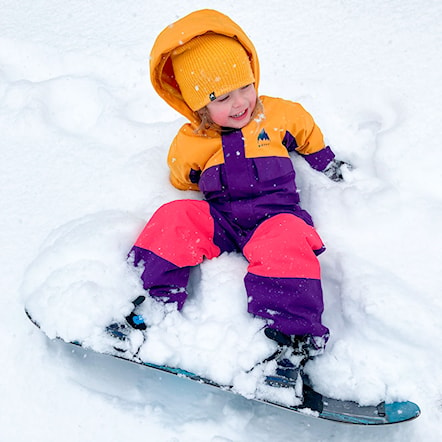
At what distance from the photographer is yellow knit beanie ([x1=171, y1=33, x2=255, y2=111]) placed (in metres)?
1.79

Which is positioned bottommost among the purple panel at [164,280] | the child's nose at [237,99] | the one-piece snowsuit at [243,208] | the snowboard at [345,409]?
the snowboard at [345,409]

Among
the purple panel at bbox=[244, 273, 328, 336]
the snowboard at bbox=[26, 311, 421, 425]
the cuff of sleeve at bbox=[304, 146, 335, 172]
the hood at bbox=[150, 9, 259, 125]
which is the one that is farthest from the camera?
the cuff of sleeve at bbox=[304, 146, 335, 172]

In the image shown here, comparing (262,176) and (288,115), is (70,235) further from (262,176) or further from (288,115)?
(288,115)

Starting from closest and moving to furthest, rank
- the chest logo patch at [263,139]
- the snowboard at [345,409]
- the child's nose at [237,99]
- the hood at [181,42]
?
the snowboard at [345,409] < the hood at [181,42] < the child's nose at [237,99] < the chest logo patch at [263,139]

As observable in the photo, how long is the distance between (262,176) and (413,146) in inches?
34.0

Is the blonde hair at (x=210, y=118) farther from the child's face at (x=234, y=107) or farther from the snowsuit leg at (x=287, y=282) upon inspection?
the snowsuit leg at (x=287, y=282)

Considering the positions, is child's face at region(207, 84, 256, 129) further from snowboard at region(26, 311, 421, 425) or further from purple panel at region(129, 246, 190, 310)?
snowboard at region(26, 311, 421, 425)

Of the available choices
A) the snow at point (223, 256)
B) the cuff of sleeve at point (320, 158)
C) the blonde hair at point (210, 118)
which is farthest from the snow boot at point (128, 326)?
the cuff of sleeve at point (320, 158)

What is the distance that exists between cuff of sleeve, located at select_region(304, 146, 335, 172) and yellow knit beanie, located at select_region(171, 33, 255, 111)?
51 centimetres

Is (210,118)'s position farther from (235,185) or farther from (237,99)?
(235,185)

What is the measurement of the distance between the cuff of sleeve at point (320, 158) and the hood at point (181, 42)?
442 mm

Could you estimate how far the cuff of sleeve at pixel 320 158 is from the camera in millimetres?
2152

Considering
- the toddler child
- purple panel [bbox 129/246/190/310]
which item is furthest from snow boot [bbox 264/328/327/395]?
purple panel [bbox 129/246/190/310]

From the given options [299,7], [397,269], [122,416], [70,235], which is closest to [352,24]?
[299,7]
